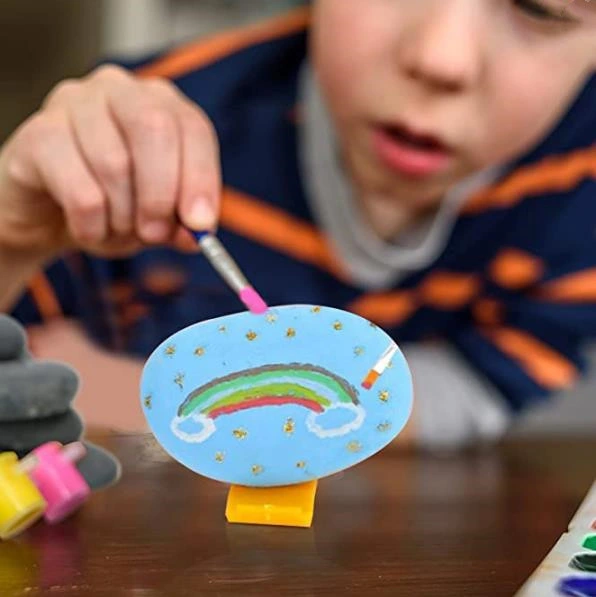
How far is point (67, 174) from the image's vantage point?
509mm

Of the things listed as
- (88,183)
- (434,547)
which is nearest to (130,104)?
(88,183)

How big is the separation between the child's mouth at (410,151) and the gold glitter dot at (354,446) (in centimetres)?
37

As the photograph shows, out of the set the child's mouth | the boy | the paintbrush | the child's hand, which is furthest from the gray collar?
the paintbrush

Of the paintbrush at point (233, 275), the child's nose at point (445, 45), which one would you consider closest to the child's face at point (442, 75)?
the child's nose at point (445, 45)

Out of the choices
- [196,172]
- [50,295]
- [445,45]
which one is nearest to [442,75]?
[445,45]

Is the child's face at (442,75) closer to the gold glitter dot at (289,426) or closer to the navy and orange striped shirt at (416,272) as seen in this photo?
the navy and orange striped shirt at (416,272)

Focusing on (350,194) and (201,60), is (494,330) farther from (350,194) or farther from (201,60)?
(201,60)

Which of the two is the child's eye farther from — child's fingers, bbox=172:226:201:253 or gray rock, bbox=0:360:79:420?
gray rock, bbox=0:360:79:420

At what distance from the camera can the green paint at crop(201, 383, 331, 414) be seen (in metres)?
0.34

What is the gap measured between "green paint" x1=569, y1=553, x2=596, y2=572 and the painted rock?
0.08 metres

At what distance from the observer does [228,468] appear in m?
0.35

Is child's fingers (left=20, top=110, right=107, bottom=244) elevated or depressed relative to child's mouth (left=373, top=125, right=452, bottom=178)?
elevated

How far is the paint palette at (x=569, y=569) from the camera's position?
0.28 meters

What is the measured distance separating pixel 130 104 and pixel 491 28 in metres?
0.23
